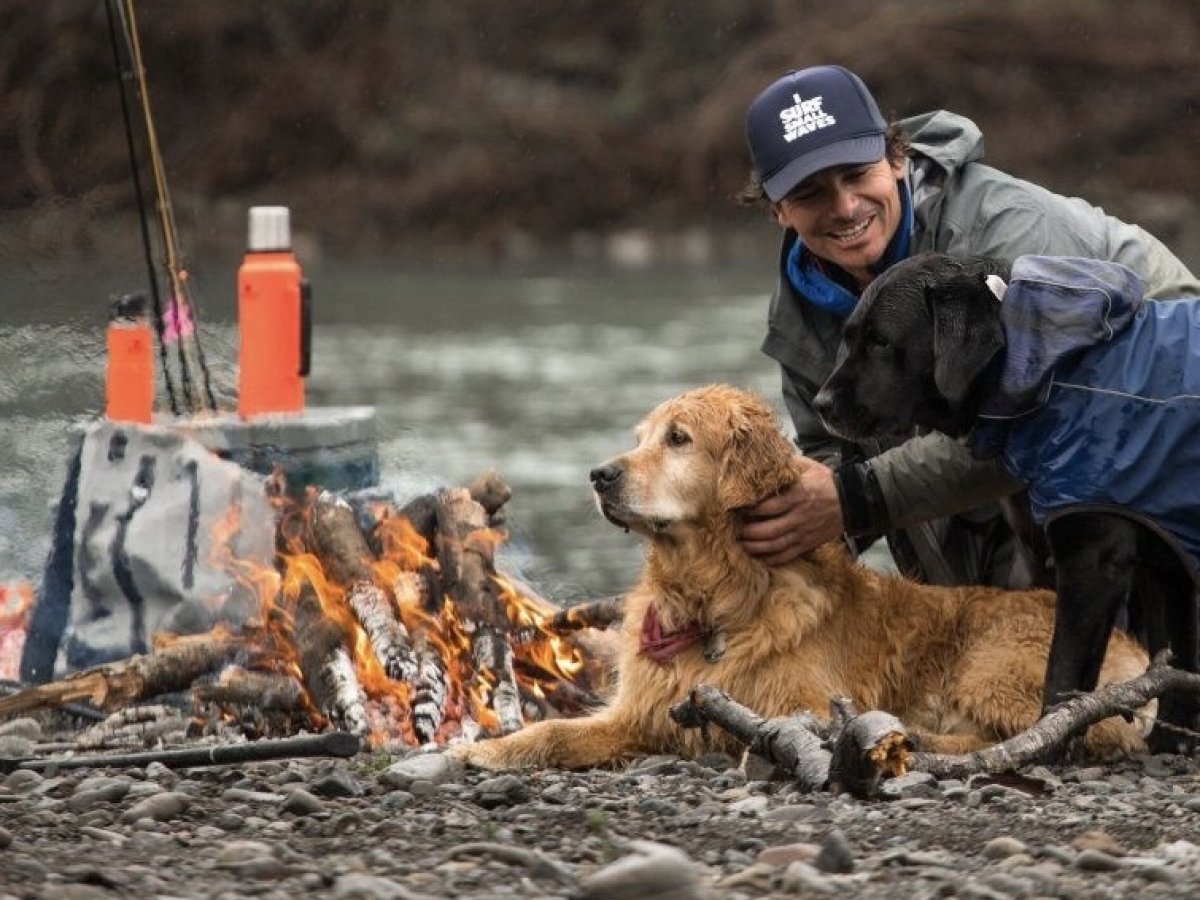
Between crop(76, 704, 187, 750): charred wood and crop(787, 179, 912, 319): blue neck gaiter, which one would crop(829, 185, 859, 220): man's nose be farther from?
crop(76, 704, 187, 750): charred wood

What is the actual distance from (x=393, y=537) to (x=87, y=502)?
2.99ft

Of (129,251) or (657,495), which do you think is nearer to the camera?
(657,495)

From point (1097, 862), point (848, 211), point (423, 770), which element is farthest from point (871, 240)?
point (1097, 862)

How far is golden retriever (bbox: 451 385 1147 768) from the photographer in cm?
490

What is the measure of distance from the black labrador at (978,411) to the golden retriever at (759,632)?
191 millimetres

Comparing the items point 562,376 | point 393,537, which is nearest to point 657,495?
point 393,537

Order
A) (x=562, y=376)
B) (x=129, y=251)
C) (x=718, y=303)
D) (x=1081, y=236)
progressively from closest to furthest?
(x=1081, y=236) < (x=129, y=251) < (x=562, y=376) < (x=718, y=303)

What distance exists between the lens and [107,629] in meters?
5.98

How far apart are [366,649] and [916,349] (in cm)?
171

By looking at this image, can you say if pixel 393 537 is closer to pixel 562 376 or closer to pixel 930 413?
pixel 930 413

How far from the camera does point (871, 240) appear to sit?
17.0ft

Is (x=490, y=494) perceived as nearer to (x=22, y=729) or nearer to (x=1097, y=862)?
(x=22, y=729)

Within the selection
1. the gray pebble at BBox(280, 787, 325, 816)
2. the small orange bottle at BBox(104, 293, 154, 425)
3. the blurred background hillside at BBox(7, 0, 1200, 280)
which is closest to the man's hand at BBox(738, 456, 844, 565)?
the gray pebble at BBox(280, 787, 325, 816)

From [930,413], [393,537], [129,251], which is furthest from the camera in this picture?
[129,251]
